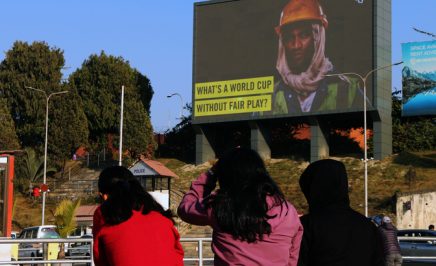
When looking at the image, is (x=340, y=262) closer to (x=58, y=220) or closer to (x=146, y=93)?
(x=58, y=220)

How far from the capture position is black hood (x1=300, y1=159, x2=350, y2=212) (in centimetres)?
525

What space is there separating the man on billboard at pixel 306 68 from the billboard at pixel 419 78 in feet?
12.2

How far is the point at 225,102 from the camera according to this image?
69875 millimetres

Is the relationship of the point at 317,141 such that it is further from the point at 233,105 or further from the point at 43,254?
the point at 43,254

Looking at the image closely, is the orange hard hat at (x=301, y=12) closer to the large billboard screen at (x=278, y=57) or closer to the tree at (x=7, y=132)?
the large billboard screen at (x=278, y=57)

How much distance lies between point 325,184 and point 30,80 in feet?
239

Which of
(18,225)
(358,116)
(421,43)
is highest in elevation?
(421,43)

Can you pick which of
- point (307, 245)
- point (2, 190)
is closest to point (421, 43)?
point (2, 190)

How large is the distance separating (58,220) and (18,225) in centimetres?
3321

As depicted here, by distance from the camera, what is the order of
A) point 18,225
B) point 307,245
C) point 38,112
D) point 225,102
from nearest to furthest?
point 307,245, point 18,225, point 225,102, point 38,112

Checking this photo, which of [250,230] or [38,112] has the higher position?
[38,112]

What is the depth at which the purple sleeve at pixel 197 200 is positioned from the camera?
521cm

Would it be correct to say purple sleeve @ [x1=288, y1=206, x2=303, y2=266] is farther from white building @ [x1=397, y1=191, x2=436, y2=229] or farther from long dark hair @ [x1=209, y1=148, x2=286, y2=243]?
white building @ [x1=397, y1=191, x2=436, y2=229]

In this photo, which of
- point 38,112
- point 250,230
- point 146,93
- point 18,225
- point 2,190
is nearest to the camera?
point 250,230
